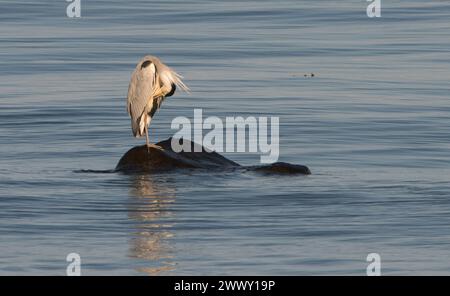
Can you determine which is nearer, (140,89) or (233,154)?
(140,89)

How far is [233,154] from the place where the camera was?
15961mm

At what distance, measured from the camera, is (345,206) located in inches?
496

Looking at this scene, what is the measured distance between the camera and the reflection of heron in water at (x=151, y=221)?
34.2ft

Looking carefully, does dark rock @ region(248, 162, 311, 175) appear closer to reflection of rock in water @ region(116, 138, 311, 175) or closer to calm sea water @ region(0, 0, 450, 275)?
reflection of rock in water @ region(116, 138, 311, 175)

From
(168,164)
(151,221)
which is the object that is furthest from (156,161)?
(151,221)

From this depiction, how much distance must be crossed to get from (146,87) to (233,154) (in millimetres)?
1355

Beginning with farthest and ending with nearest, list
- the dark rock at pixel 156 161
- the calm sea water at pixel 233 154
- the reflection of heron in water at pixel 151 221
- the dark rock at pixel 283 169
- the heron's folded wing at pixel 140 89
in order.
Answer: the heron's folded wing at pixel 140 89 → the dark rock at pixel 156 161 → the dark rock at pixel 283 169 → the calm sea water at pixel 233 154 → the reflection of heron in water at pixel 151 221

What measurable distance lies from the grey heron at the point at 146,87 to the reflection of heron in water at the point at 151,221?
4.99 ft

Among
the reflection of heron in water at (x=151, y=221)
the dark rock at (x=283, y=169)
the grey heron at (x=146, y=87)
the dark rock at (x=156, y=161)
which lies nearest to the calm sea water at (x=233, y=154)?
the reflection of heron in water at (x=151, y=221)

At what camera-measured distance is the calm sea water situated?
1077cm

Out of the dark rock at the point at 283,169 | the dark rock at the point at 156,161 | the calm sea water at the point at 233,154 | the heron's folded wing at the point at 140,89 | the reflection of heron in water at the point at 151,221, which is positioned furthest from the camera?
the heron's folded wing at the point at 140,89

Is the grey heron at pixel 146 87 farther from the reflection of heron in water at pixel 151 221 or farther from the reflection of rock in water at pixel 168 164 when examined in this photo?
the reflection of heron in water at pixel 151 221

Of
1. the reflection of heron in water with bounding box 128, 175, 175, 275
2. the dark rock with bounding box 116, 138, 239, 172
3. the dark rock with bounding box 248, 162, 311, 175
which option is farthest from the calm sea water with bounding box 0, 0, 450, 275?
the dark rock with bounding box 116, 138, 239, 172

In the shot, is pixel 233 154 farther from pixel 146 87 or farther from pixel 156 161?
pixel 156 161
